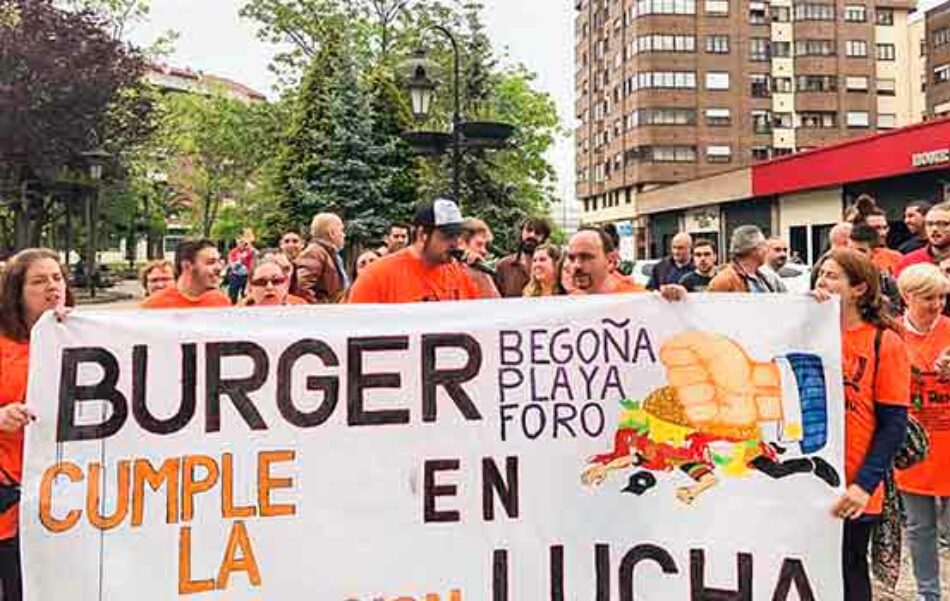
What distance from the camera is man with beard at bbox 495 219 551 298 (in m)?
7.75

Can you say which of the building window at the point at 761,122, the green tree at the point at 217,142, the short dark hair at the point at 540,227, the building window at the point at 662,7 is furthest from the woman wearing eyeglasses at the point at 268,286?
the building window at the point at 761,122

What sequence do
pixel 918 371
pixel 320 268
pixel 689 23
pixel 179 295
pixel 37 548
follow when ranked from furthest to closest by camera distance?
pixel 689 23 → pixel 320 268 → pixel 179 295 → pixel 918 371 → pixel 37 548

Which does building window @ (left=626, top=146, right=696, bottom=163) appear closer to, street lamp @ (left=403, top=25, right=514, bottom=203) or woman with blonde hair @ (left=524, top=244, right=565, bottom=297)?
street lamp @ (left=403, top=25, right=514, bottom=203)

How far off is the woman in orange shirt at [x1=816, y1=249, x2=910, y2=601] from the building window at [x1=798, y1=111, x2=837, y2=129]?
69.4 metres

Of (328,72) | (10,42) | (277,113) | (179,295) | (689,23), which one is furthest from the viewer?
(689,23)

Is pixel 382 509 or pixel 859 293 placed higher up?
pixel 859 293

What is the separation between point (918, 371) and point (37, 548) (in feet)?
12.3

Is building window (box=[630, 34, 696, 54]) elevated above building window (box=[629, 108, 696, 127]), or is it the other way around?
building window (box=[630, 34, 696, 54])

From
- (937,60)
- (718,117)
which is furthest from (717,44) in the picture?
(937,60)

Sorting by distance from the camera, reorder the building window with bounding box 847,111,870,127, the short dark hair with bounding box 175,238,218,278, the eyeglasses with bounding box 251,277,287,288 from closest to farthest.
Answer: the eyeglasses with bounding box 251,277,287,288 → the short dark hair with bounding box 175,238,218,278 → the building window with bounding box 847,111,870,127

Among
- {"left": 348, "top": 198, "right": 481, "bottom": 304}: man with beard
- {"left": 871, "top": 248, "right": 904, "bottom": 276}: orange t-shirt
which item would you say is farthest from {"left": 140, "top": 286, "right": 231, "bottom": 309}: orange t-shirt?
{"left": 871, "top": 248, "right": 904, "bottom": 276}: orange t-shirt

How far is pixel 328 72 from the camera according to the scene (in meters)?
33.2

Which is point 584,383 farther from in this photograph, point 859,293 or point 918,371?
point 918,371

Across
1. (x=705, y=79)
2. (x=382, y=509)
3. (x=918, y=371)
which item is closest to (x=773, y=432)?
(x=918, y=371)
